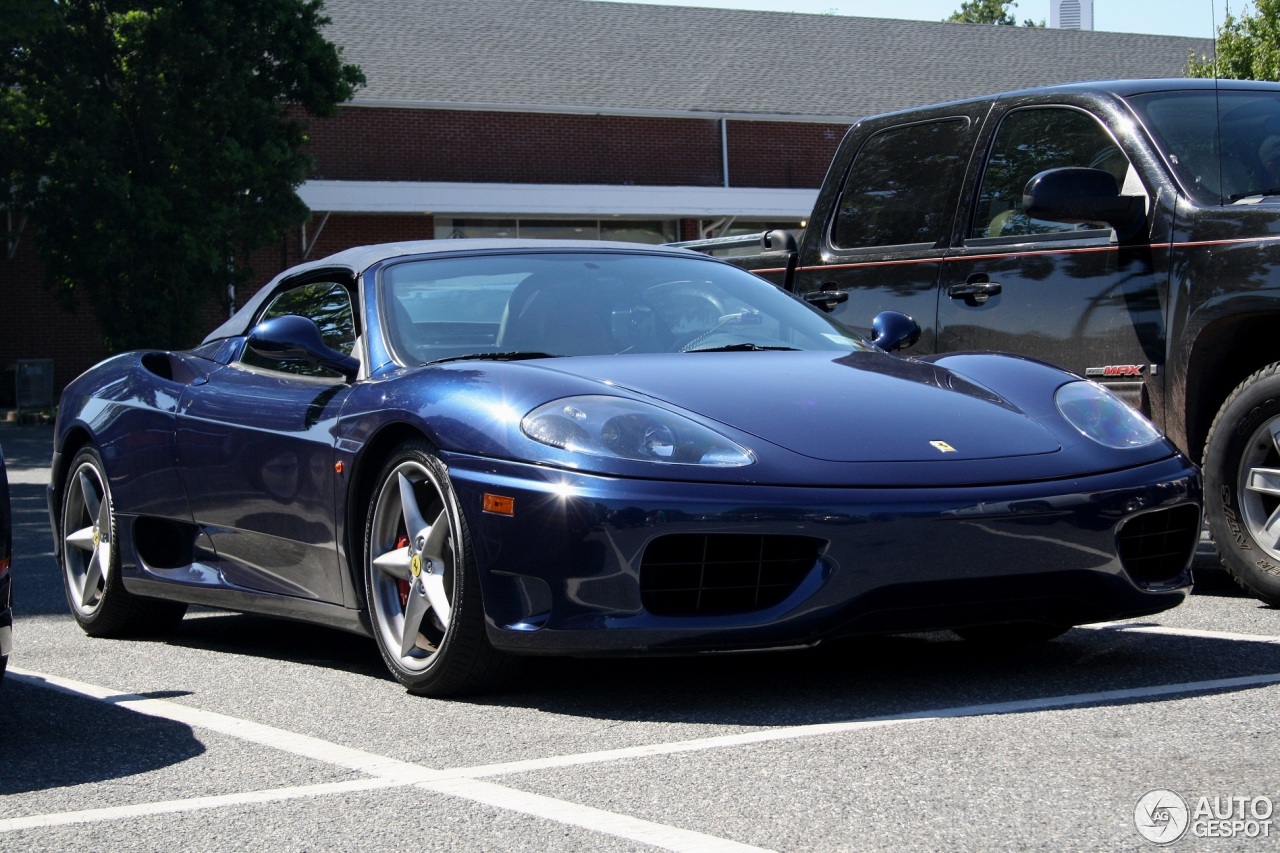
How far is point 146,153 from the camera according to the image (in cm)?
2688

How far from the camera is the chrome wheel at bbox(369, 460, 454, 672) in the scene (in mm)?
4570

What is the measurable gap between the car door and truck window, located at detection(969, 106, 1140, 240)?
274 cm

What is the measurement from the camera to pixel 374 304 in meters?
5.35

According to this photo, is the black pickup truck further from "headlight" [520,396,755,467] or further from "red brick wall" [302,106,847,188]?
"red brick wall" [302,106,847,188]

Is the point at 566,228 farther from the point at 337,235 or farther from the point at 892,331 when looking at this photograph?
the point at 892,331

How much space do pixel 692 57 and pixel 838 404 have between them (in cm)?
3495

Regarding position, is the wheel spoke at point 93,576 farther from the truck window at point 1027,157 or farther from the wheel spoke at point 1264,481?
the wheel spoke at point 1264,481

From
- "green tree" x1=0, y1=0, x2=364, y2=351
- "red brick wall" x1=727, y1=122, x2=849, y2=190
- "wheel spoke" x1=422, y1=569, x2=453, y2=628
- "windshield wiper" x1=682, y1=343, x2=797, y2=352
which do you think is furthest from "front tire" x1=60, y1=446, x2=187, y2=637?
Result: "red brick wall" x1=727, y1=122, x2=849, y2=190

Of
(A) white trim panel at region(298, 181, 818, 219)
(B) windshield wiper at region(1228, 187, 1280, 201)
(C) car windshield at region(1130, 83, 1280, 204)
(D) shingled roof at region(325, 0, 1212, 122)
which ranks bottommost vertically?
(A) white trim panel at region(298, 181, 818, 219)

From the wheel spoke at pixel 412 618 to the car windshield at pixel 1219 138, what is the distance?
3251 millimetres

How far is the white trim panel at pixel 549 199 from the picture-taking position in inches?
1227

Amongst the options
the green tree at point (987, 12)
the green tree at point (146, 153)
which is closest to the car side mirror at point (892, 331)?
the green tree at point (146, 153)

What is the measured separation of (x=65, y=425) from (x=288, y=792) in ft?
11.8

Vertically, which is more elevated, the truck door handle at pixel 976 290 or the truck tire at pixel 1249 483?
the truck door handle at pixel 976 290
